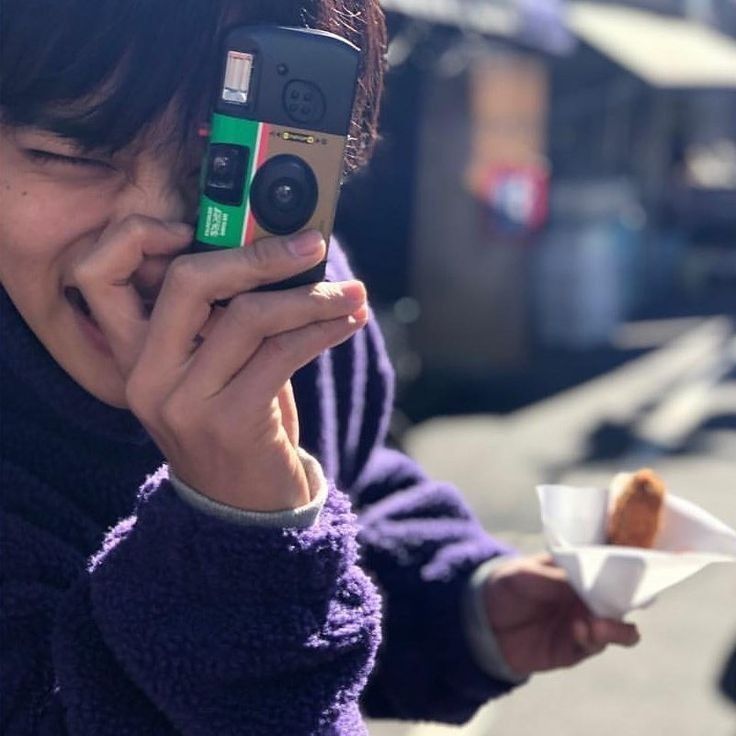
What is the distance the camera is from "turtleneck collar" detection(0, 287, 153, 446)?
45.9 inches

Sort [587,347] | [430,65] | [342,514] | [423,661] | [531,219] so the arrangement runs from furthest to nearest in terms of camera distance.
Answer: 1. [587,347]
2. [531,219]
3. [430,65]
4. [423,661]
5. [342,514]

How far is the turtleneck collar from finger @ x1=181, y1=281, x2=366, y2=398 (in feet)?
0.73

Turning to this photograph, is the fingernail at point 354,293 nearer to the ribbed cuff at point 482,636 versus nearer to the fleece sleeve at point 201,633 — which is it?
the fleece sleeve at point 201,633

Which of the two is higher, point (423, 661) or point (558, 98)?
point (558, 98)

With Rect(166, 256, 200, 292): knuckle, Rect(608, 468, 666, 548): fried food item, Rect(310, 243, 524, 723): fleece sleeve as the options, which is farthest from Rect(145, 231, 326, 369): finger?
Rect(608, 468, 666, 548): fried food item

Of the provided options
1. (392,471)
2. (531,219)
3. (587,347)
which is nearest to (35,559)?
(392,471)

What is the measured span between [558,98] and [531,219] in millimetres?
5241

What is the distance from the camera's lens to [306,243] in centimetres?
100

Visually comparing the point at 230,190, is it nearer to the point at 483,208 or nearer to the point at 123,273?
the point at 123,273

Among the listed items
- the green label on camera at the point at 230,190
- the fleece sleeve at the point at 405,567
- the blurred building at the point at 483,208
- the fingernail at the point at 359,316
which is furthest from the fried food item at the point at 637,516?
the blurred building at the point at 483,208

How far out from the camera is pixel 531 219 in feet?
31.2

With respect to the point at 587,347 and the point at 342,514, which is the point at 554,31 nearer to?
the point at 587,347

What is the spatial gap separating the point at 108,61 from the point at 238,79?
0.12 metres

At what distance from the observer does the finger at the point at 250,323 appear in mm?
968
